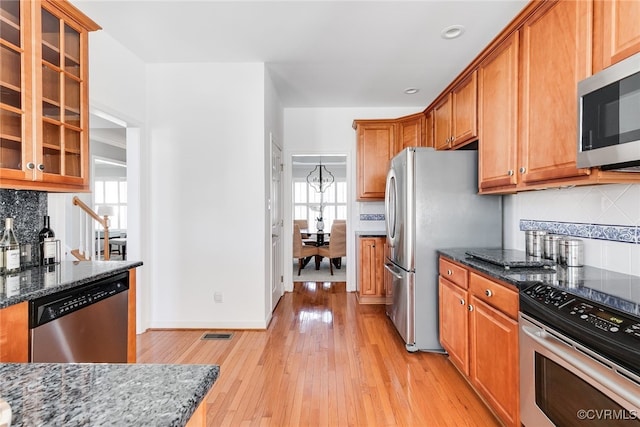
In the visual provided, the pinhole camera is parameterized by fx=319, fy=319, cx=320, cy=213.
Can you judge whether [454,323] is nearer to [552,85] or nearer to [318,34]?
[552,85]

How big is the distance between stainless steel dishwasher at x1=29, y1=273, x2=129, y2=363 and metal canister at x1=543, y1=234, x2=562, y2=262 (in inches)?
105

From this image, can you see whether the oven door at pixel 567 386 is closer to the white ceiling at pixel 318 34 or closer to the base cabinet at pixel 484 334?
the base cabinet at pixel 484 334

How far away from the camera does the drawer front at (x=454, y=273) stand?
2.15 m

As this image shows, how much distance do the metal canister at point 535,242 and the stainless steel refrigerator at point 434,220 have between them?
475 mm

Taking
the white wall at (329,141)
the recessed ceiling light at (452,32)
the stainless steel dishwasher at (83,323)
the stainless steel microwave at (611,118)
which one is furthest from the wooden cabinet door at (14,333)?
the white wall at (329,141)

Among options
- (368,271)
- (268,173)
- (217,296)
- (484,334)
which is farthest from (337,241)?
(484,334)

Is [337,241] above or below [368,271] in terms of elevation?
above

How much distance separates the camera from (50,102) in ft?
5.83

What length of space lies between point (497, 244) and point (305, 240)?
3915 millimetres

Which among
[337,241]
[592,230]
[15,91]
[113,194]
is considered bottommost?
[337,241]

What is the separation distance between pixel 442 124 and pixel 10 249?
3512 millimetres

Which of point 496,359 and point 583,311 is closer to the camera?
point 583,311

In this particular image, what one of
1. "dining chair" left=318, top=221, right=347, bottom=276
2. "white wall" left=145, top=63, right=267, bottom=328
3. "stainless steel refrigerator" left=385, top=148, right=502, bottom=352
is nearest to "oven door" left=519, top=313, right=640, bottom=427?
"stainless steel refrigerator" left=385, top=148, right=502, bottom=352

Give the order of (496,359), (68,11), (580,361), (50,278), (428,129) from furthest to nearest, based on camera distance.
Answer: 1. (428,129)
2. (68,11)
3. (496,359)
4. (50,278)
5. (580,361)
